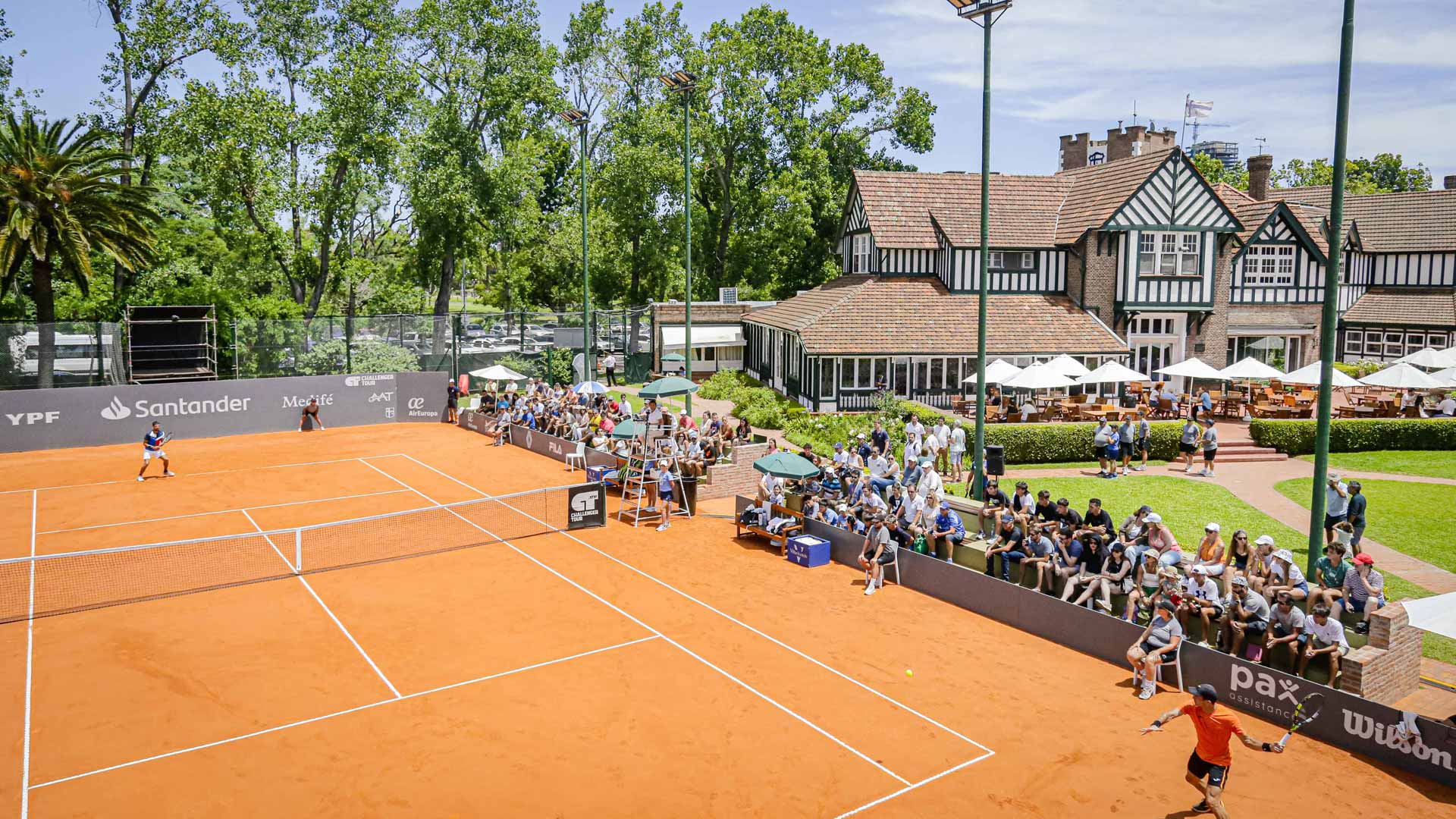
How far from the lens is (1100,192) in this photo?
127ft

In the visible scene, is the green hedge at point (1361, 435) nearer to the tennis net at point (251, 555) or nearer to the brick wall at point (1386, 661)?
the brick wall at point (1386, 661)

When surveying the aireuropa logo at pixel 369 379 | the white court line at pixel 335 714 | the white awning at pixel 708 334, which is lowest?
the white court line at pixel 335 714

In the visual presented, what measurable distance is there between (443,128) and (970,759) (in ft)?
149

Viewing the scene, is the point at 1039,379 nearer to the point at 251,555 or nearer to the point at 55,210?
the point at 251,555

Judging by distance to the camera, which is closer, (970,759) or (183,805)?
(183,805)

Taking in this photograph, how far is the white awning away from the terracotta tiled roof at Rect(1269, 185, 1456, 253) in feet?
92.4

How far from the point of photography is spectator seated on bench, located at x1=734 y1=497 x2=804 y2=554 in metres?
20.4

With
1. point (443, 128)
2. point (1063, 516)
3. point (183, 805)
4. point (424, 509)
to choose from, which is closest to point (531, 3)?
point (443, 128)

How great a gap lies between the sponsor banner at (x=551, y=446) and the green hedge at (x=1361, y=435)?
19.8m

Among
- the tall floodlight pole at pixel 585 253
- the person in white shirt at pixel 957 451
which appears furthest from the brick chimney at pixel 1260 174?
the tall floodlight pole at pixel 585 253

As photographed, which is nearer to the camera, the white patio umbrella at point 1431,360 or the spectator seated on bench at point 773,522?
the spectator seated on bench at point 773,522

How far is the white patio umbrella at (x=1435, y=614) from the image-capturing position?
11500 millimetres

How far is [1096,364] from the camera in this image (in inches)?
1420

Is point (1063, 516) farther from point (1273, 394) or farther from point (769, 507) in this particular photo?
point (1273, 394)
